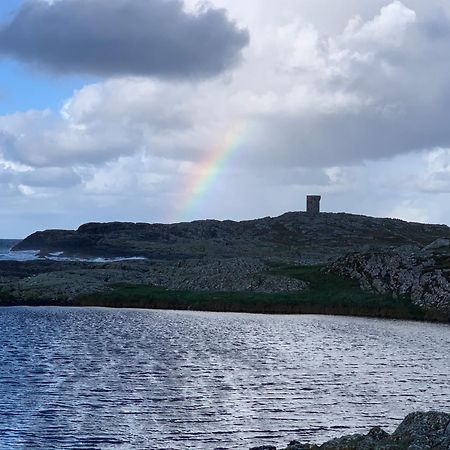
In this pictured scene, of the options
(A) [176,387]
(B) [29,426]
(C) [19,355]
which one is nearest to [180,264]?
(C) [19,355]

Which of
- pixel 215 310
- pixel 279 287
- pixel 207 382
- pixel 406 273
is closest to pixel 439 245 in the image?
pixel 406 273

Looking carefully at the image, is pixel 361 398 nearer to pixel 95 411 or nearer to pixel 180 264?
pixel 95 411

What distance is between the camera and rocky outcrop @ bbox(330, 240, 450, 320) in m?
115

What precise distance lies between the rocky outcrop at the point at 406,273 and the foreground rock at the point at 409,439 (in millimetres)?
77063

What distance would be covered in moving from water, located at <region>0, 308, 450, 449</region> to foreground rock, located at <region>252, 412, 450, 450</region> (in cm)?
528

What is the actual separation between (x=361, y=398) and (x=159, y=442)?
16.9m

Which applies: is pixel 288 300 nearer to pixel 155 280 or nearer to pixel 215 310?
pixel 215 310

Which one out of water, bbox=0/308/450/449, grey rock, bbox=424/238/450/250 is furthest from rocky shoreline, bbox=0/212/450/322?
water, bbox=0/308/450/449

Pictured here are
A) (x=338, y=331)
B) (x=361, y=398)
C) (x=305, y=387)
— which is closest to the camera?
(x=361, y=398)

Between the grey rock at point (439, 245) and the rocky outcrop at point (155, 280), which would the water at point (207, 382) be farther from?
the grey rock at point (439, 245)

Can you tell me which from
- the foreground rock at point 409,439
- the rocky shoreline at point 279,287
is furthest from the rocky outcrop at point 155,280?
the foreground rock at point 409,439

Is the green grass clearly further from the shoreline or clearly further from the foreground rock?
the foreground rock

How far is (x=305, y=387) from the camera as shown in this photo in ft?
181

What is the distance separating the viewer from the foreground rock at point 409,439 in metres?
32.8
